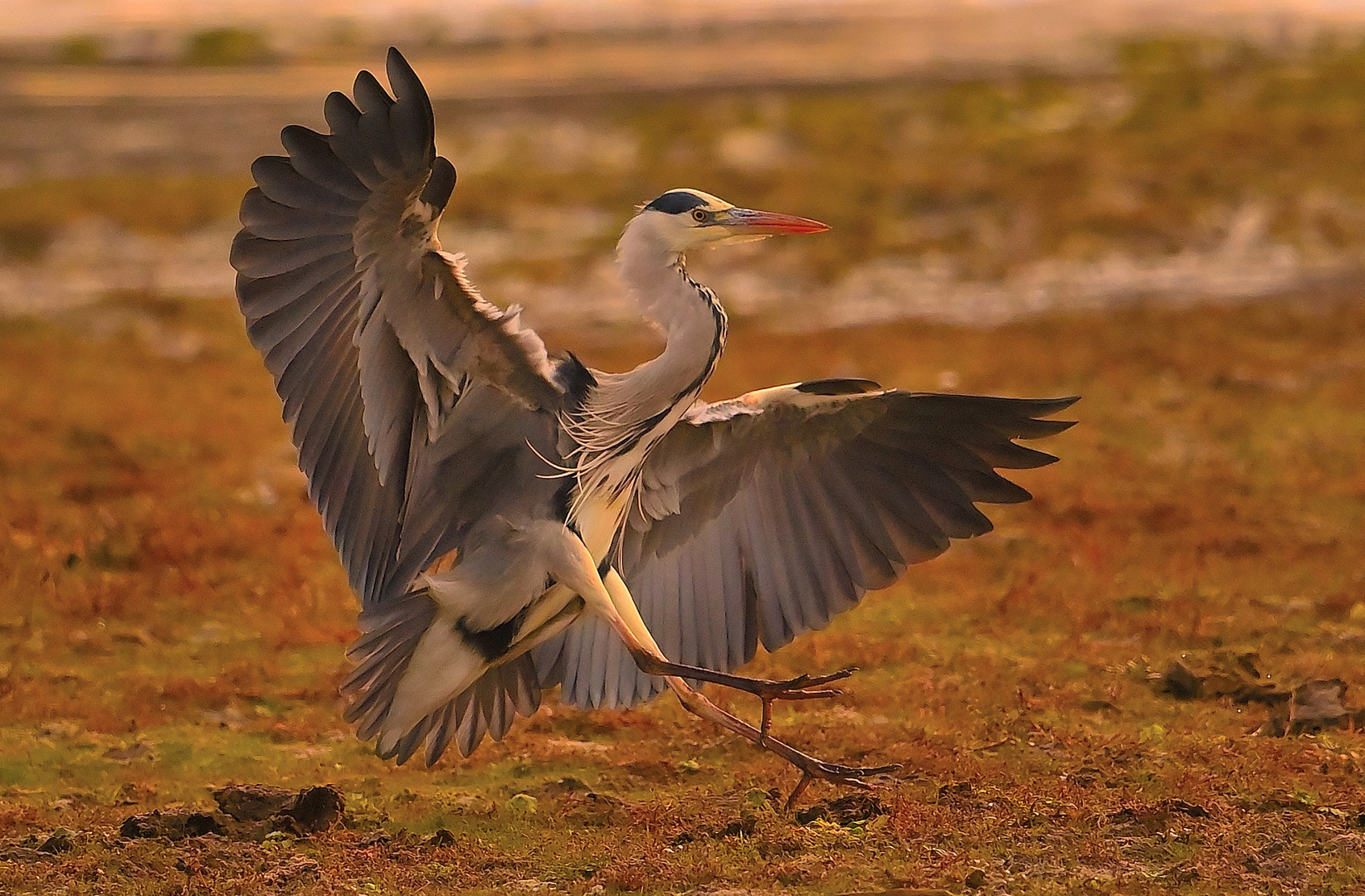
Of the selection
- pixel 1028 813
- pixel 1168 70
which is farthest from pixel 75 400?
pixel 1168 70

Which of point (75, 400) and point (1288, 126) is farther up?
point (1288, 126)

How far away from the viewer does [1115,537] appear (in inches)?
426

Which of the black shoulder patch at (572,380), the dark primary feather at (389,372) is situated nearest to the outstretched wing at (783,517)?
the black shoulder patch at (572,380)

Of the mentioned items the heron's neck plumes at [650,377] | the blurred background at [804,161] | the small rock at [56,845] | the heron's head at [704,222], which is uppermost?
the blurred background at [804,161]

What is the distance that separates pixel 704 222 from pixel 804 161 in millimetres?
19401

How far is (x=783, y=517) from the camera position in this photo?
6.93 metres

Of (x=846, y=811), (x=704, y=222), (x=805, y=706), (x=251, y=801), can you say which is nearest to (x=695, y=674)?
(x=846, y=811)

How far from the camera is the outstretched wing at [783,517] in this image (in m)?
6.72

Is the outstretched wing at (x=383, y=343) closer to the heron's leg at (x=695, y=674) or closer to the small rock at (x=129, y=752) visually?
the heron's leg at (x=695, y=674)

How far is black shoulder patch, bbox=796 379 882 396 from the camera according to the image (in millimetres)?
6574

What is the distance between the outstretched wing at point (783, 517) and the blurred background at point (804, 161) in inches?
450

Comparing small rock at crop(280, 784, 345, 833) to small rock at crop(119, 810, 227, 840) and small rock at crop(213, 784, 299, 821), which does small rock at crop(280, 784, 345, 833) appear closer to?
small rock at crop(213, 784, 299, 821)

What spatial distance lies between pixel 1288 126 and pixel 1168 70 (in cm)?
919

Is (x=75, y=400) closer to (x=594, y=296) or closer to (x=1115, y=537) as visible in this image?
(x=594, y=296)
